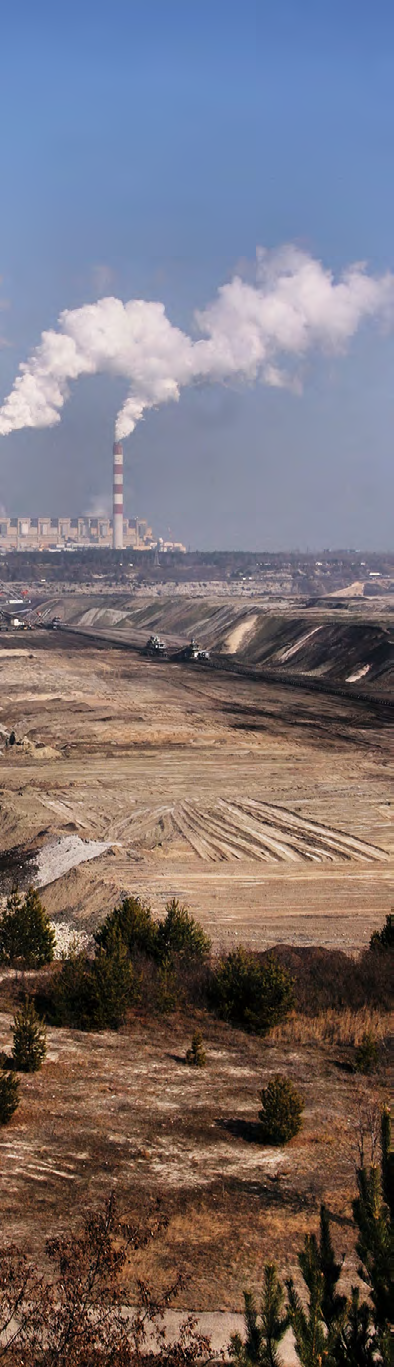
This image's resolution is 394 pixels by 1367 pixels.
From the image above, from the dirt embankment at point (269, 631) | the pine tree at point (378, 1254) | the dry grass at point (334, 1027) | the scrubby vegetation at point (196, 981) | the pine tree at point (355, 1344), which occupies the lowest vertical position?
the dry grass at point (334, 1027)

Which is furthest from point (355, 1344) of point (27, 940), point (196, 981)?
point (27, 940)

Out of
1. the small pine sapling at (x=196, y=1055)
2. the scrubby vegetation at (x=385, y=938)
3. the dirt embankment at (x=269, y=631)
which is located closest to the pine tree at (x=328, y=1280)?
the small pine sapling at (x=196, y=1055)

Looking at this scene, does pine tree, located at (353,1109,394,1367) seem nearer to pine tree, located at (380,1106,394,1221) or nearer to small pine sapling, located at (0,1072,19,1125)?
pine tree, located at (380,1106,394,1221)

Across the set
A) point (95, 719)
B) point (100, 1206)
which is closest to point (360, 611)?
point (95, 719)

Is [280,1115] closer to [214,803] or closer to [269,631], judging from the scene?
[214,803]

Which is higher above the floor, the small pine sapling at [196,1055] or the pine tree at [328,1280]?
the pine tree at [328,1280]

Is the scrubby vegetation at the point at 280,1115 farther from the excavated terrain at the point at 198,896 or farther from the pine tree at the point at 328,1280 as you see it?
the pine tree at the point at 328,1280

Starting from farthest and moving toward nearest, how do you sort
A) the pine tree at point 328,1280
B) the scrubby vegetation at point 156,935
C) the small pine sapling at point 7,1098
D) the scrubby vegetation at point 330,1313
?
the scrubby vegetation at point 156,935
the small pine sapling at point 7,1098
the pine tree at point 328,1280
the scrubby vegetation at point 330,1313

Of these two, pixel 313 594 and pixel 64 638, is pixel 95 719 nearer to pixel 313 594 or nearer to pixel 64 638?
pixel 64 638

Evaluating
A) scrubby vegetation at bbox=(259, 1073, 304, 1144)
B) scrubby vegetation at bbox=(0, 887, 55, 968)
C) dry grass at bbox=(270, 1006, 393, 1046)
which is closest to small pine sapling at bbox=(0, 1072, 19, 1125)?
scrubby vegetation at bbox=(259, 1073, 304, 1144)
